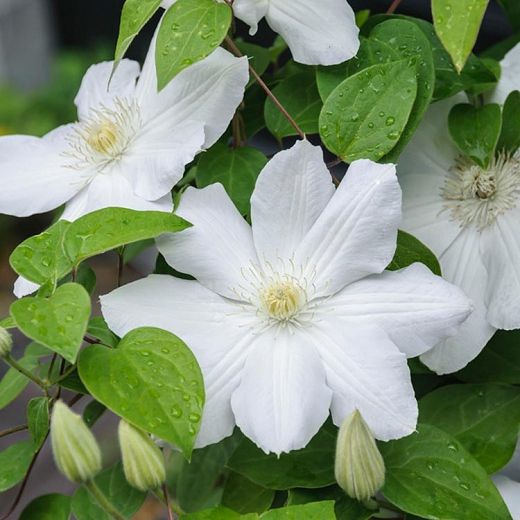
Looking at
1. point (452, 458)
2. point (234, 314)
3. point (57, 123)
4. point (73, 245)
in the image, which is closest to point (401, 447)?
point (452, 458)

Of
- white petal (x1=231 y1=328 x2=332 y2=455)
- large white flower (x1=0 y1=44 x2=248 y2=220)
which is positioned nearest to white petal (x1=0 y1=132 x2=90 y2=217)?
large white flower (x1=0 y1=44 x2=248 y2=220)

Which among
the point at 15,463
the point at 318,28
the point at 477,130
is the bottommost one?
the point at 15,463

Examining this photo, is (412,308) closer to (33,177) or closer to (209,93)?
(209,93)

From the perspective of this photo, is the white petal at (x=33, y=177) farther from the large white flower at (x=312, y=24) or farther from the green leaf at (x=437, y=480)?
the green leaf at (x=437, y=480)

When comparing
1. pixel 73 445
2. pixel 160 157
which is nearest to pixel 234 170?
pixel 160 157

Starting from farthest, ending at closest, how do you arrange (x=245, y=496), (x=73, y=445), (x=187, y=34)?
(x=245, y=496) < (x=187, y=34) < (x=73, y=445)

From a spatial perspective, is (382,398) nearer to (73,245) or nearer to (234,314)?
(234,314)

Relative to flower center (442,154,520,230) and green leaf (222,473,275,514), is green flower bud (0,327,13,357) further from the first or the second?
flower center (442,154,520,230)
